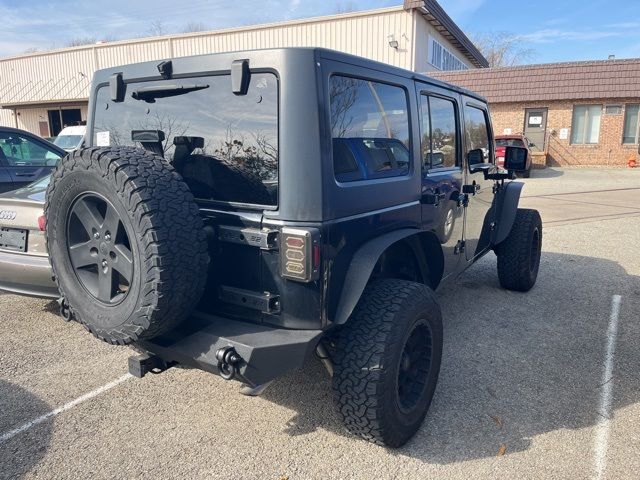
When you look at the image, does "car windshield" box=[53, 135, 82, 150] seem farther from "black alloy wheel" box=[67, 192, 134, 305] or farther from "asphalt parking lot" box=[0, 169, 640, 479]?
"black alloy wheel" box=[67, 192, 134, 305]

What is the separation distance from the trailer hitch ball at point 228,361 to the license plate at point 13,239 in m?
2.35

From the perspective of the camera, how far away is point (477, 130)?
457 cm

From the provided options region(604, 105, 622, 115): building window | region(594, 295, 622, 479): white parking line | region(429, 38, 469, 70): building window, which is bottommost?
region(594, 295, 622, 479): white parking line

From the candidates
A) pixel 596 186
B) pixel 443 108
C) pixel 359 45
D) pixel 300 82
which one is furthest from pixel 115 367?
pixel 359 45

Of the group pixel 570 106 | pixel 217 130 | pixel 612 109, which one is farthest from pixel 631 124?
pixel 217 130

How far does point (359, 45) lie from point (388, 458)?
770 inches

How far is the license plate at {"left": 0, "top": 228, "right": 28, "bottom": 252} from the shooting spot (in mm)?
3715

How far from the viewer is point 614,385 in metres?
3.35

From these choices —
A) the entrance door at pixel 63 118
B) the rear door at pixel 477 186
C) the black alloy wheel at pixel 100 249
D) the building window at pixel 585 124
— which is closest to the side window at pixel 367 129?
the black alloy wheel at pixel 100 249

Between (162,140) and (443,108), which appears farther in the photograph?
(443,108)

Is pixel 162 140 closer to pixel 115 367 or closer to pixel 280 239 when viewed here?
pixel 280 239

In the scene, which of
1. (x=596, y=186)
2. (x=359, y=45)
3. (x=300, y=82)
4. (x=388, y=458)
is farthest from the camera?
(x=359, y=45)

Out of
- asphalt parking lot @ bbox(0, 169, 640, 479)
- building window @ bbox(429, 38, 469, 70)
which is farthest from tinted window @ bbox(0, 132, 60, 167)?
building window @ bbox(429, 38, 469, 70)

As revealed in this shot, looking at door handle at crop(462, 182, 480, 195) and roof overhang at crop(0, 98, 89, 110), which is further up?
roof overhang at crop(0, 98, 89, 110)
